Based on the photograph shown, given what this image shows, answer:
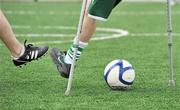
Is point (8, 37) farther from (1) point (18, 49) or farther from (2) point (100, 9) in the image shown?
(2) point (100, 9)

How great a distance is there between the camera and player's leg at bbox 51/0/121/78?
5.69 metres

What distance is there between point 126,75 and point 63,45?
426 cm

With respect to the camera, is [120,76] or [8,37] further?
[8,37]

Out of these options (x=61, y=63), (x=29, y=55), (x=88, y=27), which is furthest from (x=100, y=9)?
(x=29, y=55)

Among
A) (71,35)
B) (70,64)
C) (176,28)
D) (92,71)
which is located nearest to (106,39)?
(71,35)

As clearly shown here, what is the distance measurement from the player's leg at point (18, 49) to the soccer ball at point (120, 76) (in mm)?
787

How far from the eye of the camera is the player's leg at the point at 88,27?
18.7 feet

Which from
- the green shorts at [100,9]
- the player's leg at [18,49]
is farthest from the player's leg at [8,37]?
the green shorts at [100,9]

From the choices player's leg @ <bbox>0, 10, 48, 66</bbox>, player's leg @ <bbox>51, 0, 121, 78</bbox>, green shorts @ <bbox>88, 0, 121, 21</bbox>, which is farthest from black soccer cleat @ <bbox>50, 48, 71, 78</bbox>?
green shorts @ <bbox>88, 0, 121, 21</bbox>

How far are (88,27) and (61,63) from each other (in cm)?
50

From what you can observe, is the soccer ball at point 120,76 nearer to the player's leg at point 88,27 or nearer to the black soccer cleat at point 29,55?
the player's leg at point 88,27

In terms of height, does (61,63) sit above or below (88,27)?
below

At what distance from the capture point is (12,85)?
6156 mm

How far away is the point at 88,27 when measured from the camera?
5922mm
